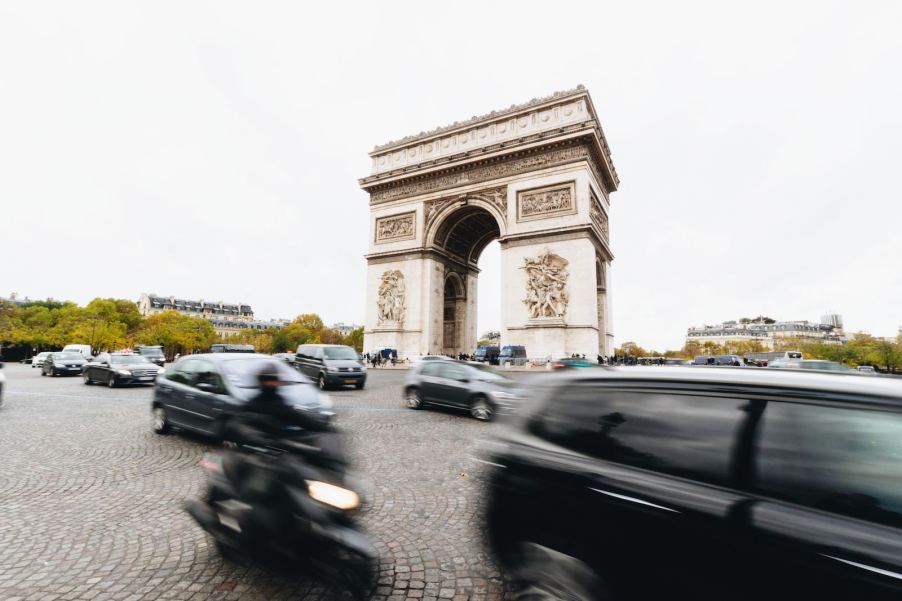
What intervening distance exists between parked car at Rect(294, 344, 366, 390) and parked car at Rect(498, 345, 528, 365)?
11066 millimetres

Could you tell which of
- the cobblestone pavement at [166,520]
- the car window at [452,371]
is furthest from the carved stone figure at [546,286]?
the cobblestone pavement at [166,520]

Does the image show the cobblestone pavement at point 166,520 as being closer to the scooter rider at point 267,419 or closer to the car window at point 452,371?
the scooter rider at point 267,419

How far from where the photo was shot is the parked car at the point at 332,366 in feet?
46.1

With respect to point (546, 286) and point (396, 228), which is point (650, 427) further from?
point (396, 228)

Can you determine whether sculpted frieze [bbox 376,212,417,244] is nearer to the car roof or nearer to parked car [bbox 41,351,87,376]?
parked car [bbox 41,351,87,376]

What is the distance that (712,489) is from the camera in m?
1.67

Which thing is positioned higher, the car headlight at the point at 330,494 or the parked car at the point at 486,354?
the parked car at the point at 486,354

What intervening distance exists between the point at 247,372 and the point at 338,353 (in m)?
8.67

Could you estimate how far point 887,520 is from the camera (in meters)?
1.38

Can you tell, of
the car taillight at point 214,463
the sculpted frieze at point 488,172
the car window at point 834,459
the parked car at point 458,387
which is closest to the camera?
the car window at point 834,459

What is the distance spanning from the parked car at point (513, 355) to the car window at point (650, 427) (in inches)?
856

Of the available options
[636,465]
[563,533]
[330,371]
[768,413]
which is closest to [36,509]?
[563,533]

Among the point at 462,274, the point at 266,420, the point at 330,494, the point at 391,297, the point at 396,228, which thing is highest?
the point at 396,228

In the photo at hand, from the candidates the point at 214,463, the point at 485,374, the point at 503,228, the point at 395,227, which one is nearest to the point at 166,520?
the point at 214,463
